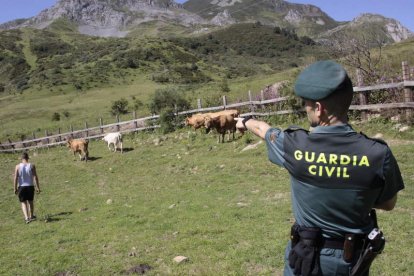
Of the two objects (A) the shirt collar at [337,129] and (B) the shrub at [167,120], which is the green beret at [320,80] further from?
(B) the shrub at [167,120]

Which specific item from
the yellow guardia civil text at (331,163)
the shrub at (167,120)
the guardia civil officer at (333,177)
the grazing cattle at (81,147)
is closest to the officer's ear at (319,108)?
the guardia civil officer at (333,177)

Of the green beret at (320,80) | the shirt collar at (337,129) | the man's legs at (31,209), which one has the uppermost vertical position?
the green beret at (320,80)

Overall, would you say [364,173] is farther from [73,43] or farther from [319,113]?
[73,43]

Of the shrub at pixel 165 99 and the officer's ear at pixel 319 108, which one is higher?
the officer's ear at pixel 319 108

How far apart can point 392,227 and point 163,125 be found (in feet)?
64.9

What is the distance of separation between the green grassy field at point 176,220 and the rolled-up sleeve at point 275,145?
3.78m

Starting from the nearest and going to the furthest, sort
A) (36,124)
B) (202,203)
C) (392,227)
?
1. (392,227)
2. (202,203)
3. (36,124)

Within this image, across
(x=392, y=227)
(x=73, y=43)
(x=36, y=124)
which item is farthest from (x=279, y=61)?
(x=392, y=227)

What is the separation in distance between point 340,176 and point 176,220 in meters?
7.35

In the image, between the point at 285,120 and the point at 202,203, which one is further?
the point at 285,120

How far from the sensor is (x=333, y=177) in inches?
103

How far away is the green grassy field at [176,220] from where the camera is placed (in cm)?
712

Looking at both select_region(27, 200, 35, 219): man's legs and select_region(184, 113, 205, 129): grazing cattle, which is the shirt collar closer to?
select_region(27, 200, 35, 219): man's legs

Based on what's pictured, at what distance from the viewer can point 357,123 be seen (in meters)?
15.8
